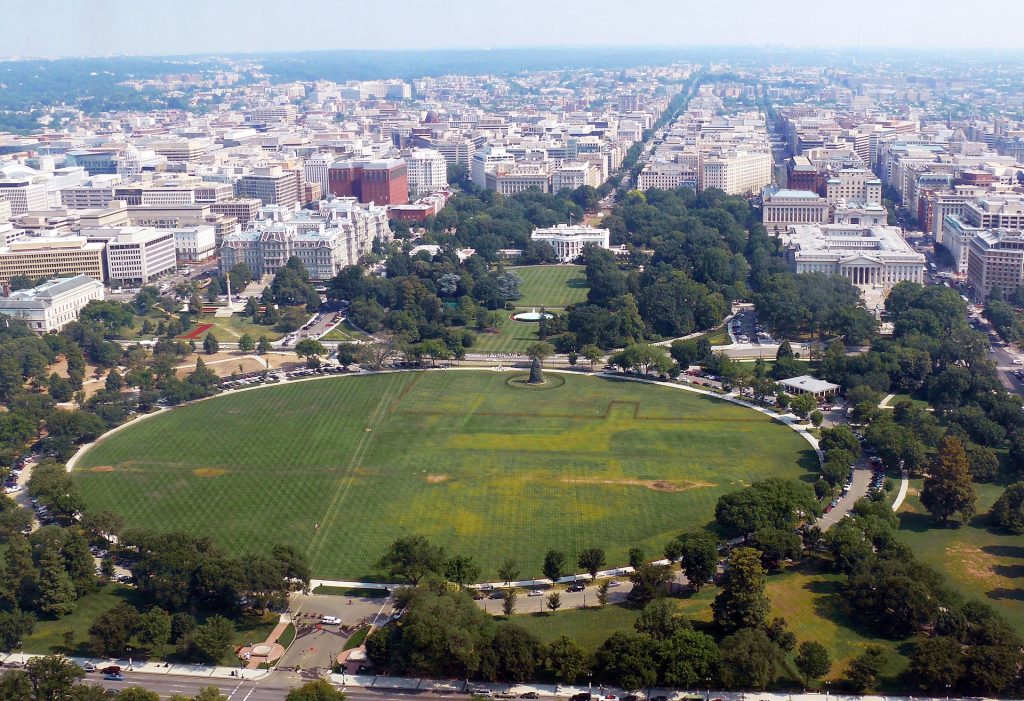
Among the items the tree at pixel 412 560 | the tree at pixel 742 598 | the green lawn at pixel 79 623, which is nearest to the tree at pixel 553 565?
the tree at pixel 412 560

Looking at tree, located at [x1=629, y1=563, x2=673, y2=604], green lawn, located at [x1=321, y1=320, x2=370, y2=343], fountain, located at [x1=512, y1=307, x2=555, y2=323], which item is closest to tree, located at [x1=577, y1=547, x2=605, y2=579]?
tree, located at [x1=629, y1=563, x2=673, y2=604]

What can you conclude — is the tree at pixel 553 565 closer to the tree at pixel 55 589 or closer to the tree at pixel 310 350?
the tree at pixel 55 589

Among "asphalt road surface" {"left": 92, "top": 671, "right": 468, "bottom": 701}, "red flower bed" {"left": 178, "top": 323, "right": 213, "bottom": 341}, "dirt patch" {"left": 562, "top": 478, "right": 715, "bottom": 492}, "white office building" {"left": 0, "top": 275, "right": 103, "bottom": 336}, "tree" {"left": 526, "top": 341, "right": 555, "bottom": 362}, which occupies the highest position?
"white office building" {"left": 0, "top": 275, "right": 103, "bottom": 336}

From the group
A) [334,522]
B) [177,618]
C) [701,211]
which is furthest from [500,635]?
[701,211]

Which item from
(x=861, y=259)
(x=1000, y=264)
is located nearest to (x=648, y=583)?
(x=1000, y=264)

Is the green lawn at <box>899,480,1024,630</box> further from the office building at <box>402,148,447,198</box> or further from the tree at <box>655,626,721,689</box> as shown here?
the office building at <box>402,148,447,198</box>

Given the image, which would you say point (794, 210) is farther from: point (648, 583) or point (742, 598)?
point (742, 598)
